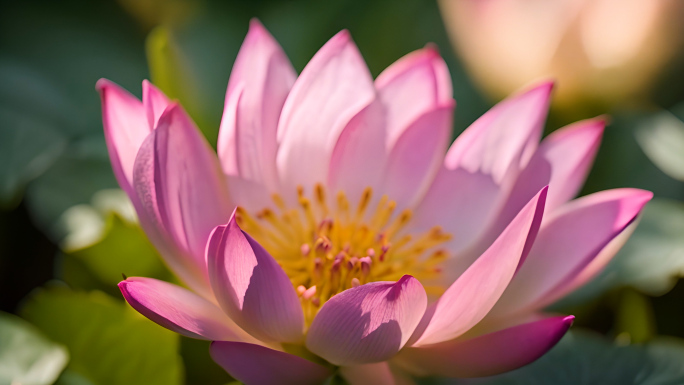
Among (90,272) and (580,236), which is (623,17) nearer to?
(580,236)

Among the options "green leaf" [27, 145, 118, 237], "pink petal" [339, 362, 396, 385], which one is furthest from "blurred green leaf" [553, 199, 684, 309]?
"green leaf" [27, 145, 118, 237]

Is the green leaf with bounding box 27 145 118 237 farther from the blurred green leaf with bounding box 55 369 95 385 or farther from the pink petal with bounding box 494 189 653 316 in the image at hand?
the pink petal with bounding box 494 189 653 316

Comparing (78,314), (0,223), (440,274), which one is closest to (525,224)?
(440,274)

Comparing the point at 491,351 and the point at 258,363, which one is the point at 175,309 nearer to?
the point at 258,363

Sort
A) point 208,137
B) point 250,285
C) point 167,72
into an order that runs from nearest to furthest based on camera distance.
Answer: point 250,285 < point 167,72 < point 208,137

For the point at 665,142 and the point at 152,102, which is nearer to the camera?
the point at 152,102

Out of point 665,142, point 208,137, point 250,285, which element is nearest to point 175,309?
point 250,285

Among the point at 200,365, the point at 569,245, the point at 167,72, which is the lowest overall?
the point at 200,365
